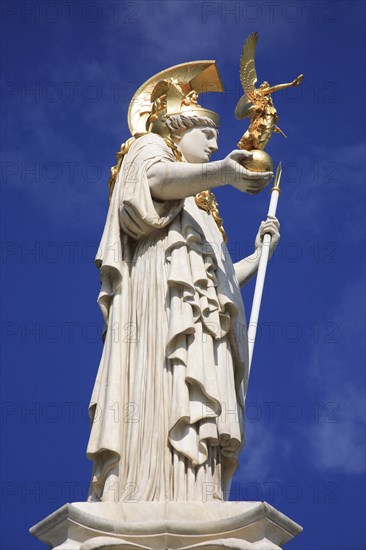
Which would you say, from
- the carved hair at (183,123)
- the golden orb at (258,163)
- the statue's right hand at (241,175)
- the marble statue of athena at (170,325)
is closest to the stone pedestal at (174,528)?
the marble statue of athena at (170,325)

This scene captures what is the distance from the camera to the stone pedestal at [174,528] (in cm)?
1390

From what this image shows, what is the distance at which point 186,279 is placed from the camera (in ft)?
51.8

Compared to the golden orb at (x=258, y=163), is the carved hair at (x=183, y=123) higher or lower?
higher

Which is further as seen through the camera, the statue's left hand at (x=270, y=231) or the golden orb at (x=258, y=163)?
the statue's left hand at (x=270, y=231)

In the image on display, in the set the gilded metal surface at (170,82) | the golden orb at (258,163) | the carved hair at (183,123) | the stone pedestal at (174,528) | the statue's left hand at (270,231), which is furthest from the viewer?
the statue's left hand at (270,231)

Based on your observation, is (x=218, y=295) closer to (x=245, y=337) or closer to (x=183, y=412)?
(x=245, y=337)

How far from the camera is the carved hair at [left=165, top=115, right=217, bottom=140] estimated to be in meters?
17.3

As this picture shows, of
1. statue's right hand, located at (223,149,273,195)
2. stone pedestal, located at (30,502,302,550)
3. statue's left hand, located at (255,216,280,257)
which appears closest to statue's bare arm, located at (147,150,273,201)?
statue's right hand, located at (223,149,273,195)

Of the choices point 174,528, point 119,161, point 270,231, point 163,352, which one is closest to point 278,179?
point 270,231

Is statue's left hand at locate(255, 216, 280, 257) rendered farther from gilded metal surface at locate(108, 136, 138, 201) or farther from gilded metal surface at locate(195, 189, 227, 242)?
gilded metal surface at locate(108, 136, 138, 201)

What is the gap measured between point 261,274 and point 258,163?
6.85ft

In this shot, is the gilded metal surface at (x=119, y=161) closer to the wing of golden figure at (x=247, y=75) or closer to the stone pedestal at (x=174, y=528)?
the wing of golden figure at (x=247, y=75)

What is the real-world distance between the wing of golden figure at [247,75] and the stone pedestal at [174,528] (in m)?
5.41

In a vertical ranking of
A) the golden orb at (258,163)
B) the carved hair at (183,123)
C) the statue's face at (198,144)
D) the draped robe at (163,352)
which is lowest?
the draped robe at (163,352)
